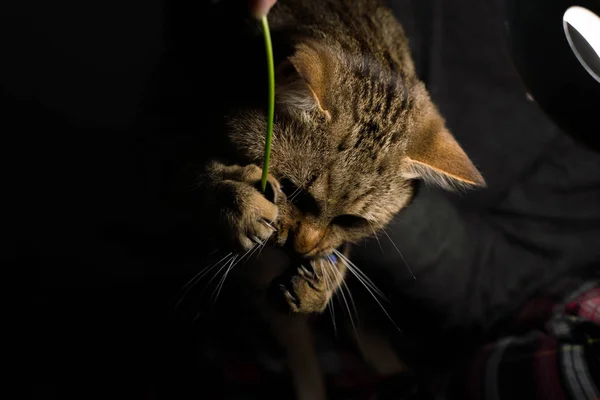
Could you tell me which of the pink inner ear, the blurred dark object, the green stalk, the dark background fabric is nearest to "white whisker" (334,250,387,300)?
the dark background fabric

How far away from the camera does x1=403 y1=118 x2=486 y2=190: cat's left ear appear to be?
2.77ft

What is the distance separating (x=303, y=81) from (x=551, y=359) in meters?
0.74

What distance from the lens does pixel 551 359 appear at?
0.98 metres

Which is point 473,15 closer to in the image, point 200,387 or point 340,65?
point 340,65

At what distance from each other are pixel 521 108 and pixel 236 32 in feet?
2.87

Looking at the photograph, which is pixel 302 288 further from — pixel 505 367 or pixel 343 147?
pixel 505 367

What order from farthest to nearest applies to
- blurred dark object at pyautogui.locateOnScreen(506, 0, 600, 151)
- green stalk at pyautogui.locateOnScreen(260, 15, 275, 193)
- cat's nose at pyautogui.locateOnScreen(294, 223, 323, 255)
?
1. cat's nose at pyautogui.locateOnScreen(294, 223, 323, 255)
2. blurred dark object at pyautogui.locateOnScreen(506, 0, 600, 151)
3. green stalk at pyautogui.locateOnScreen(260, 15, 275, 193)

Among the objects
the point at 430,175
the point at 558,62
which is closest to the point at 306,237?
the point at 430,175

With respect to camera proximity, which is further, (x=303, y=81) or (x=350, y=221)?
(x=350, y=221)

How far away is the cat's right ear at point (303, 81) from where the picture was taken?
68 cm

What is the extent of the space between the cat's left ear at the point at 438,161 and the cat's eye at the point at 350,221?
12cm

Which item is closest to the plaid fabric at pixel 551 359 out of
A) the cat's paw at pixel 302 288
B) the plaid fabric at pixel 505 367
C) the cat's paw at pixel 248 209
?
the plaid fabric at pixel 505 367

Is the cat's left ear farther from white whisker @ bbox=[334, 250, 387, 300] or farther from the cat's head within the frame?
white whisker @ bbox=[334, 250, 387, 300]

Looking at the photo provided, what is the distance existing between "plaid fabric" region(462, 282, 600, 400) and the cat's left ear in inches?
15.6
